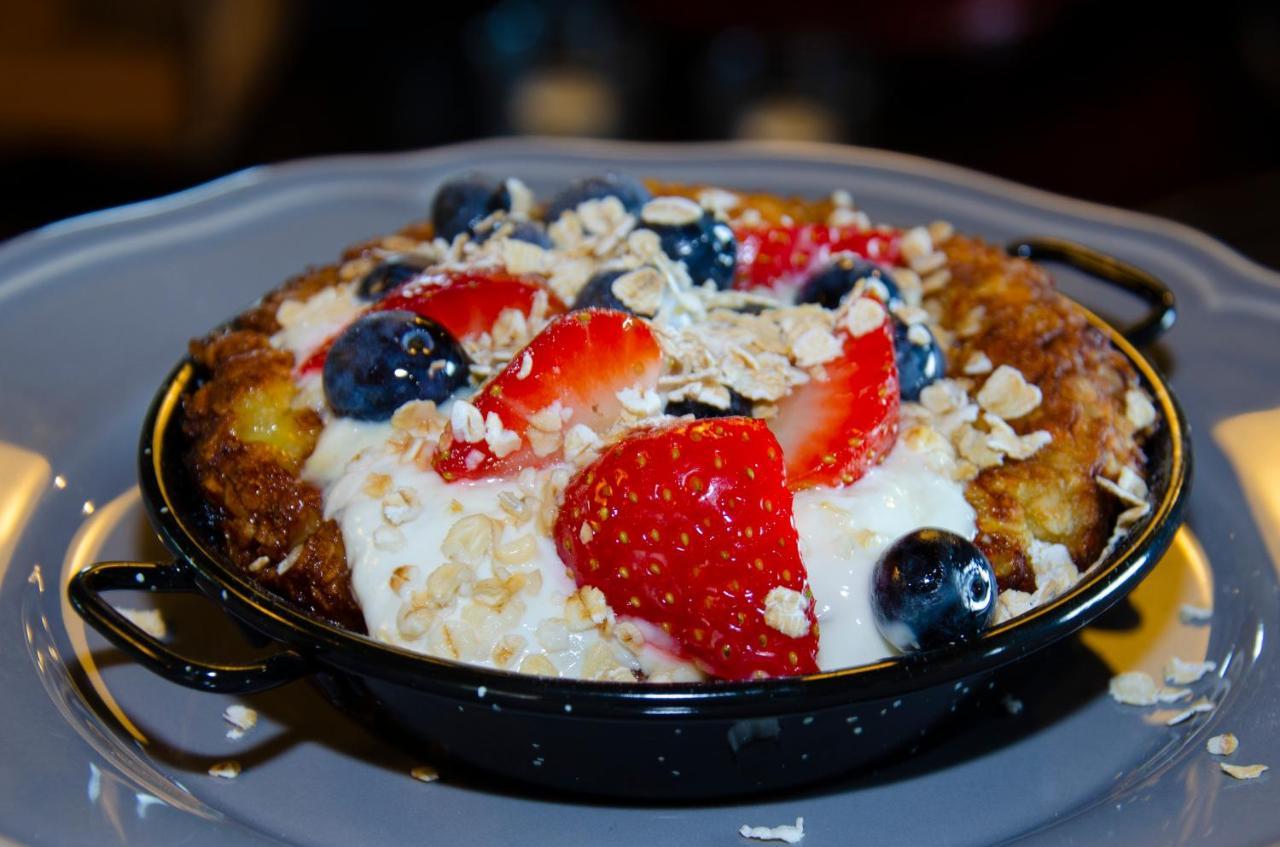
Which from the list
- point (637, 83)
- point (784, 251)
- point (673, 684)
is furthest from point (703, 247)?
point (637, 83)

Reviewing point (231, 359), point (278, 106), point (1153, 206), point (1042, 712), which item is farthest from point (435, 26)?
point (1042, 712)

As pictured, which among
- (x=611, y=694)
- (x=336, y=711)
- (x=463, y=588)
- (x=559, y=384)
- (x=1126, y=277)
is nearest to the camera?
(x=611, y=694)

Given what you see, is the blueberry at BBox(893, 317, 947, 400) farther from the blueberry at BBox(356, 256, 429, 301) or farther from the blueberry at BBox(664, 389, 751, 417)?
the blueberry at BBox(356, 256, 429, 301)

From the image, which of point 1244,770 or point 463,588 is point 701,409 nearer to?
point 463,588

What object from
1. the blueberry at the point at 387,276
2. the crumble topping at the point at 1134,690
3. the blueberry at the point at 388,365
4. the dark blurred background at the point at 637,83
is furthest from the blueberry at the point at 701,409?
the dark blurred background at the point at 637,83

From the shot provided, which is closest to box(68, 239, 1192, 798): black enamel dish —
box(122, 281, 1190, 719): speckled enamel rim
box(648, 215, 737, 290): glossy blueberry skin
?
box(122, 281, 1190, 719): speckled enamel rim

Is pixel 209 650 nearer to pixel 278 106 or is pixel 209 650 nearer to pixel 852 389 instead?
pixel 852 389
